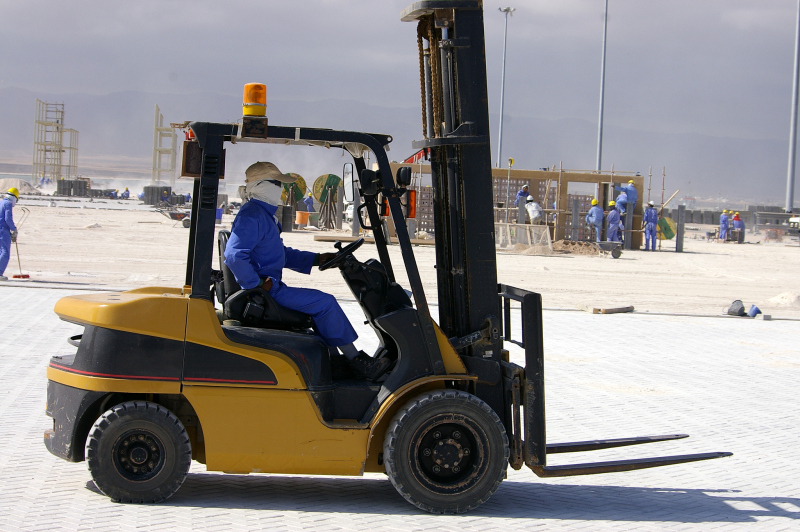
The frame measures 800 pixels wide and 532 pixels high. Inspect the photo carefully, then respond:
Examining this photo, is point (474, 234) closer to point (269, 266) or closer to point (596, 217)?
point (269, 266)

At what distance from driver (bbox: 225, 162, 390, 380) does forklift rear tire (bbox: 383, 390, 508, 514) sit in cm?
46

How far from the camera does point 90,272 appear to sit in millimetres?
17844

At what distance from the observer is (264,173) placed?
4.94 m

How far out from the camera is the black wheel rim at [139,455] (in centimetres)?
454

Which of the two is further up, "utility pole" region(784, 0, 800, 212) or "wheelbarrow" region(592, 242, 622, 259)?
"utility pole" region(784, 0, 800, 212)

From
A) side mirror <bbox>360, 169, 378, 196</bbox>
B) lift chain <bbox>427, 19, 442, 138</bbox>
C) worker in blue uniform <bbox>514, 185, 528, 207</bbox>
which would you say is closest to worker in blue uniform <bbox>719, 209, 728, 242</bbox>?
worker in blue uniform <bbox>514, 185, 528, 207</bbox>

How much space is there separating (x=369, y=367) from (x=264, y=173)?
1340 millimetres

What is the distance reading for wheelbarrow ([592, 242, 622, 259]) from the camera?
28391 mm

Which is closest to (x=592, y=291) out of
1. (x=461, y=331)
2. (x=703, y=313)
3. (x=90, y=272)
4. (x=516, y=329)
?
(x=703, y=313)

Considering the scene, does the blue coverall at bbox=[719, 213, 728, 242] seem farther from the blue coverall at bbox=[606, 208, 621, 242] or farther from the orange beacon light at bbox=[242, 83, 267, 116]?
the orange beacon light at bbox=[242, 83, 267, 116]

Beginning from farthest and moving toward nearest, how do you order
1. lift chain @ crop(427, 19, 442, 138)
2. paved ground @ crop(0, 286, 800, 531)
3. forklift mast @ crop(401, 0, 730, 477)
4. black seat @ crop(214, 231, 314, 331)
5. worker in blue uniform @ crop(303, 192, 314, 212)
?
worker in blue uniform @ crop(303, 192, 314, 212), lift chain @ crop(427, 19, 442, 138), forklift mast @ crop(401, 0, 730, 477), black seat @ crop(214, 231, 314, 331), paved ground @ crop(0, 286, 800, 531)

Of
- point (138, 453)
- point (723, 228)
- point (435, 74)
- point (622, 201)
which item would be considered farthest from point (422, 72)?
point (723, 228)

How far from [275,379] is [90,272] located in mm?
14607

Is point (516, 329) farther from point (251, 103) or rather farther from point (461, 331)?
point (251, 103)
